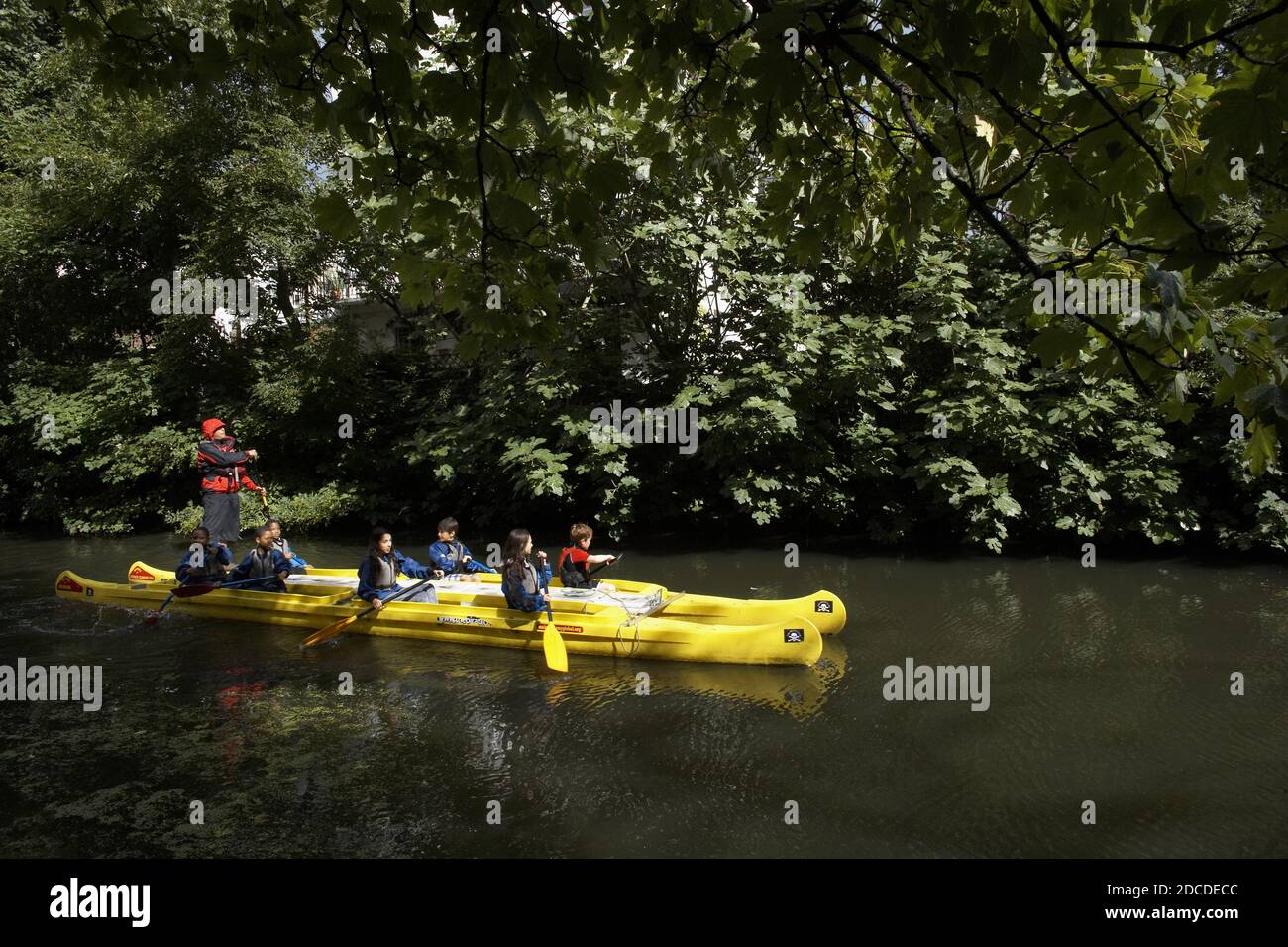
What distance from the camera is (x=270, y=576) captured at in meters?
11.7

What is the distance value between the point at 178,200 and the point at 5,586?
10.1m

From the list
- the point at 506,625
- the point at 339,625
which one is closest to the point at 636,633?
the point at 506,625

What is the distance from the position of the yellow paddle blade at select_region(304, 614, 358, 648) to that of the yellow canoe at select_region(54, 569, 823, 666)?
0.12 meters

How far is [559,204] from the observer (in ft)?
11.4

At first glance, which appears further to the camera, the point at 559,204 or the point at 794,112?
the point at 794,112

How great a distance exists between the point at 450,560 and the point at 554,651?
11.4 ft

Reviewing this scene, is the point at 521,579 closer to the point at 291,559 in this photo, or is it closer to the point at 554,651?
the point at 554,651

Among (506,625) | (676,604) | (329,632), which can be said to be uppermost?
A: (676,604)

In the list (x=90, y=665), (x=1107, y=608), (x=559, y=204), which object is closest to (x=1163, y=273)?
(x=559, y=204)

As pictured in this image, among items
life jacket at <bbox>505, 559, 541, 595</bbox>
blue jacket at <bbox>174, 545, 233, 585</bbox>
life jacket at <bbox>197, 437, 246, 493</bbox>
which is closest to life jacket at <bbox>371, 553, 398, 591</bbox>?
life jacket at <bbox>505, 559, 541, 595</bbox>

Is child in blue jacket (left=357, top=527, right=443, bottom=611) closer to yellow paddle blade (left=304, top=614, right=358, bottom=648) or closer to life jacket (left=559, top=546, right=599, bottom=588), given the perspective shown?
yellow paddle blade (left=304, top=614, right=358, bottom=648)

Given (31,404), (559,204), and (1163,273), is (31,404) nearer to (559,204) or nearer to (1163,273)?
(559,204)

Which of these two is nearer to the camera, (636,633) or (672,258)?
(636,633)

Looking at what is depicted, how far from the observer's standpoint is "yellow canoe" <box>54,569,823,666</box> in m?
8.81
